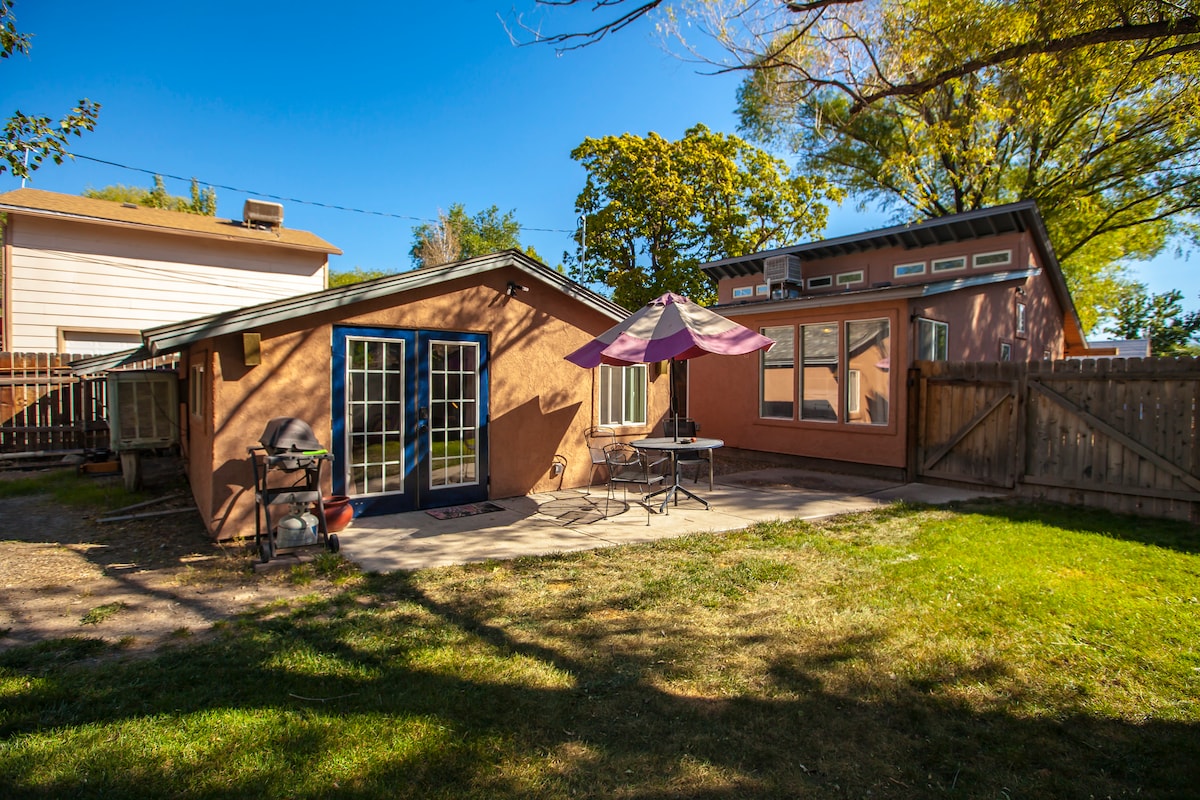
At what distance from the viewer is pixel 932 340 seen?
10.5m

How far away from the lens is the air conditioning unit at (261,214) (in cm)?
1460

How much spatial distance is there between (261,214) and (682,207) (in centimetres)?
1384

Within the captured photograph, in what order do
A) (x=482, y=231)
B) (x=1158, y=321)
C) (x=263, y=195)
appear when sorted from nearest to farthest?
(x=263, y=195) → (x=1158, y=321) → (x=482, y=231)

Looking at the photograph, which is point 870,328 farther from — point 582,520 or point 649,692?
point 649,692

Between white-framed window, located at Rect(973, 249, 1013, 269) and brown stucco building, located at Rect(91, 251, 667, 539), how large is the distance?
8029 mm

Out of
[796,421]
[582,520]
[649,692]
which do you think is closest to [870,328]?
[796,421]

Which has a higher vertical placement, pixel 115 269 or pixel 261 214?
pixel 261 214

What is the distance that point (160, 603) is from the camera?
176 inches

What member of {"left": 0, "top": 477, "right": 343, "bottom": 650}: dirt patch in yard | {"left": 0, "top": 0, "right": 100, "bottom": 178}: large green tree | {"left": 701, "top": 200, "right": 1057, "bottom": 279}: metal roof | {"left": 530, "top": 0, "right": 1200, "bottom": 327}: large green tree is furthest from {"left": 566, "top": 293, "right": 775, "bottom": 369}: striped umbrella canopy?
{"left": 701, "top": 200, "right": 1057, "bottom": 279}: metal roof

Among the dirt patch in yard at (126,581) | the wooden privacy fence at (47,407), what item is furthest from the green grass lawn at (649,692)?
the wooden privacy fence at (47,407)

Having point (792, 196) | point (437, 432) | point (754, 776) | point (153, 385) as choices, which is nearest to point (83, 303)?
point (153, 385)

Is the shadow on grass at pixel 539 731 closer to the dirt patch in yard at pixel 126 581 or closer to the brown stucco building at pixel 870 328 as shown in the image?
the dirt patch in yard at pixel 126 581

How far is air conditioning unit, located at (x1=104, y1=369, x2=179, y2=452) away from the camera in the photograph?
8.36 meters

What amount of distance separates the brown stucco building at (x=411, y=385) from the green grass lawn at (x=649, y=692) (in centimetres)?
222
